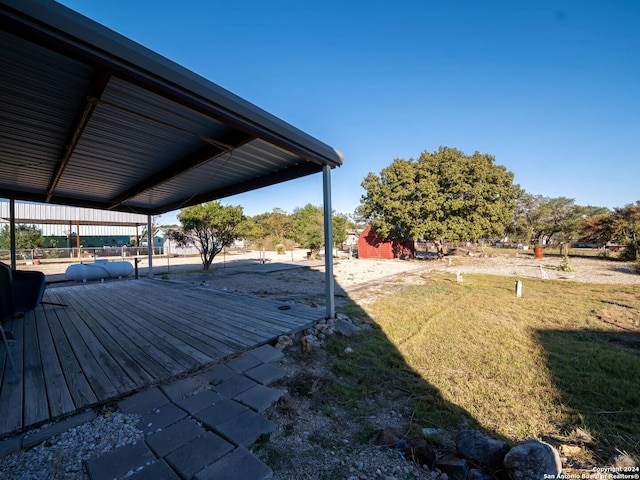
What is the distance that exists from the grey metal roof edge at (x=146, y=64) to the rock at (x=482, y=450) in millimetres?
3258

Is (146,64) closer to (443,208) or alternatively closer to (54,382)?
(54,382)

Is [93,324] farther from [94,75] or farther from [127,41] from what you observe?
[127,41]

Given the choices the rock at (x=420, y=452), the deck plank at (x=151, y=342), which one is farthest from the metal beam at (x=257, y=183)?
the rock at (x=420, y=452)

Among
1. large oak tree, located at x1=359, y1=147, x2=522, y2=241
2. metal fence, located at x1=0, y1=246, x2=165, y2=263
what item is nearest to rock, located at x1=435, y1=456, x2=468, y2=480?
large oak tree, located at x1=359, y1=147, x2=522, y2=241

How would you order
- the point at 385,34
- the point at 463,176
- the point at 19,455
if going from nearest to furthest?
the point at 19,455
the point at 385,34
the point at 463,176

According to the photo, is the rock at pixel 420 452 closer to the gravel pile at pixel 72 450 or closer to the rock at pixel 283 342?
the gravel pile at pixel 72 450

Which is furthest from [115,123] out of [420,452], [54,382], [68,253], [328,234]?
[68,253]

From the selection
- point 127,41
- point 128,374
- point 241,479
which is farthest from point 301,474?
point 127,41

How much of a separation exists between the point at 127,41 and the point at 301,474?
3158 millimetres

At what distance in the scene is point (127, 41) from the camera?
196 cm

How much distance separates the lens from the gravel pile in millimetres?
1462

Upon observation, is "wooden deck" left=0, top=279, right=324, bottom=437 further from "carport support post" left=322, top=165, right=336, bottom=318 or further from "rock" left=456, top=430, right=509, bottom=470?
"rock" left=456, top=430, right=509, bottom=470

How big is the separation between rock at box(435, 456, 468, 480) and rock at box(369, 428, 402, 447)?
0.96ft

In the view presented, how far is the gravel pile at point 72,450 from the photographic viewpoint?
4.80 ft
